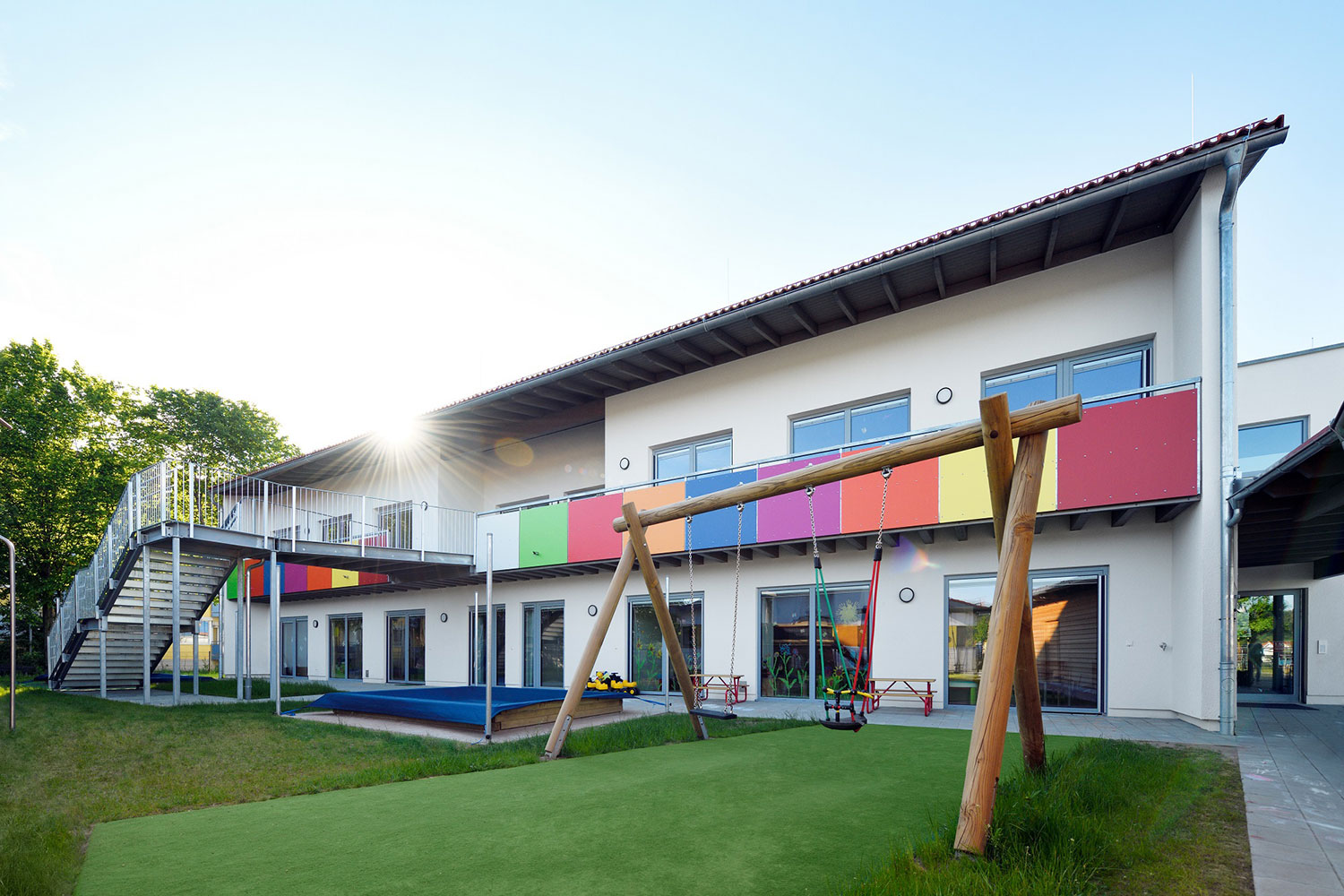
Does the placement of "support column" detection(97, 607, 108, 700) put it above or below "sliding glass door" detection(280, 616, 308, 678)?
above

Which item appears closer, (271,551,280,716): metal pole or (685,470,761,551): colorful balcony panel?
(271,551,280,716): metal pole

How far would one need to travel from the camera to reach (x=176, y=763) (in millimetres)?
7926

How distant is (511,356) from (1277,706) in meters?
19.0

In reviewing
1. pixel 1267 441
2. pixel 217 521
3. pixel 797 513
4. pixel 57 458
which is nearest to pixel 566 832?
pixel 797 513

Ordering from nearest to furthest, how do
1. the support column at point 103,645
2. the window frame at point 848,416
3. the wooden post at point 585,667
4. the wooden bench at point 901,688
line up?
the wooden post at point 585,667, the wooden bench at point 901,688, the window frame at point 848,416, the support column at point 103,645

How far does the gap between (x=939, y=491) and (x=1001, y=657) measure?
672 cm

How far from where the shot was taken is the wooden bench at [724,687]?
1277 cm

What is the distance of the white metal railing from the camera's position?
1348 centimetres

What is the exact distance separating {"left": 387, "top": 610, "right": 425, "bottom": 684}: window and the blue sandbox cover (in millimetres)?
7121

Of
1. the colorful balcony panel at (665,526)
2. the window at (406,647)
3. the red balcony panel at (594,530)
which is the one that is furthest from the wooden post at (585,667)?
the window at (406,647)

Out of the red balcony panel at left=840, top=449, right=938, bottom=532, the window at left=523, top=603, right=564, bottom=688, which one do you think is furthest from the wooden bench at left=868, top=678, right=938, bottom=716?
the window at left=523, top=603, right=564, bottom=688

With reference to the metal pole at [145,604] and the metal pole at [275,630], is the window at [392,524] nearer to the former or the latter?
the metal pole at [145,604]

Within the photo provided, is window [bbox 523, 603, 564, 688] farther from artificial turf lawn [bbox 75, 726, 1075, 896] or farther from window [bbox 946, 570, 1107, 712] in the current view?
artificial turf lawn [bbox 75, 726, 1075, 896]

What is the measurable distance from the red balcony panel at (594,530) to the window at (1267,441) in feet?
40.7
